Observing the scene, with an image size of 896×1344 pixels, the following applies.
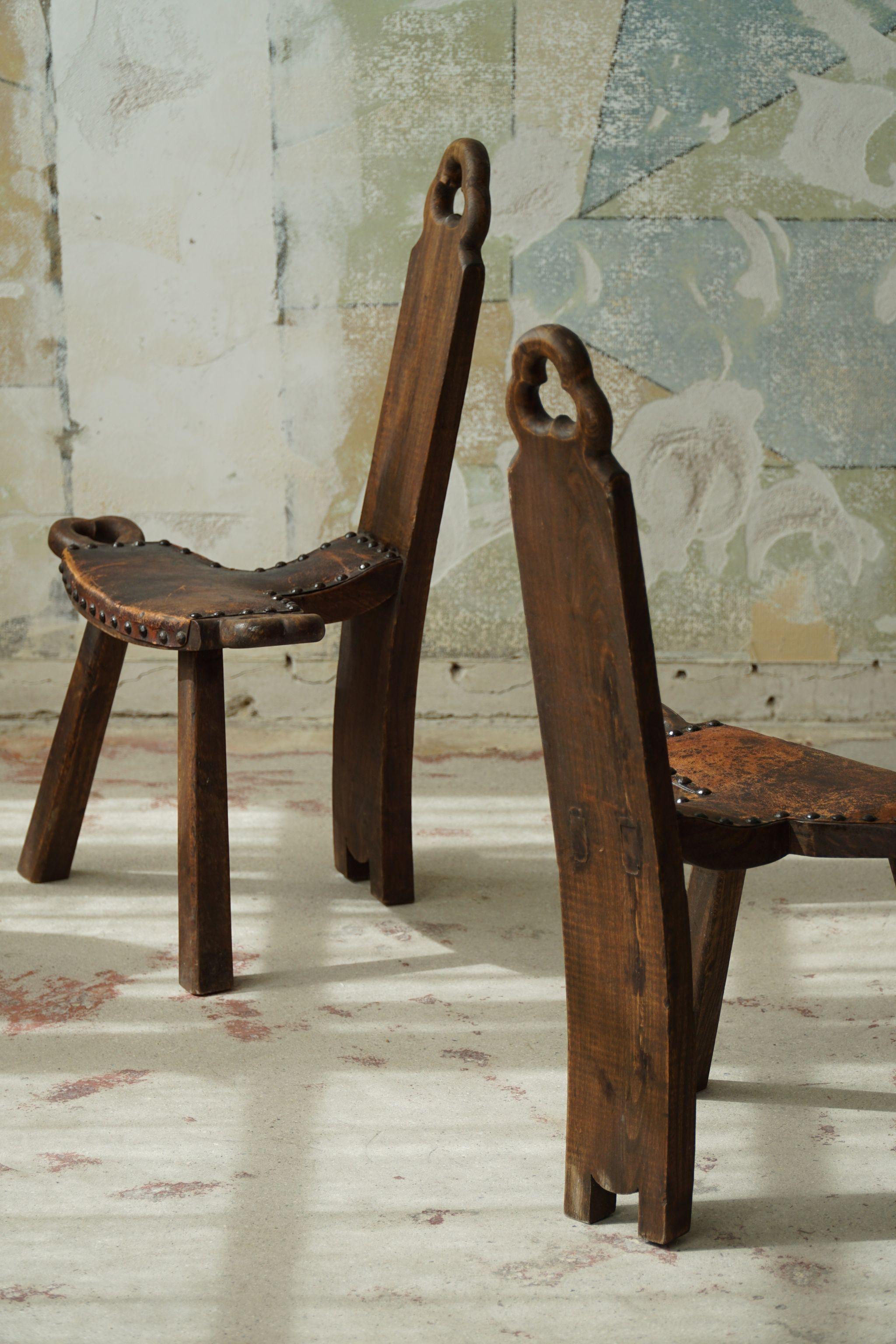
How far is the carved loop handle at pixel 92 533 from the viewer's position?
276 centimetres

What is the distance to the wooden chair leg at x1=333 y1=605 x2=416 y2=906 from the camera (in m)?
2.61

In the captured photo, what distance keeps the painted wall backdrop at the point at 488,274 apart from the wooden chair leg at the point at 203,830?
1.57 m

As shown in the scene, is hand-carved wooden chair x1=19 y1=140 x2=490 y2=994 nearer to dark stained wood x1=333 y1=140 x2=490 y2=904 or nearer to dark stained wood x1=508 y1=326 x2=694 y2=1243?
dark stained wood x1=333 y1=140 x2=490 y2=904

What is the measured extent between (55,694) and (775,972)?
7.44 ft

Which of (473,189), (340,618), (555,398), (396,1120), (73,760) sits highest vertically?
(473,189)

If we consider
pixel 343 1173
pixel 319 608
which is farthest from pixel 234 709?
pixel 343 1173

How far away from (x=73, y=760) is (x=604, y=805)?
146cm

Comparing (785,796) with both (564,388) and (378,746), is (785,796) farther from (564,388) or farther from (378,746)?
(378,746)

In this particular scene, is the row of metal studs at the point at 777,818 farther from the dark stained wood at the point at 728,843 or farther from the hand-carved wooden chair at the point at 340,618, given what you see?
the hand-carved wooden chair at the point at 340,618

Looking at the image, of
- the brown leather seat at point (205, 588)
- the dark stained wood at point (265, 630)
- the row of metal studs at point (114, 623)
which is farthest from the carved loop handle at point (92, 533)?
the dark stained wood at point (265, 630)

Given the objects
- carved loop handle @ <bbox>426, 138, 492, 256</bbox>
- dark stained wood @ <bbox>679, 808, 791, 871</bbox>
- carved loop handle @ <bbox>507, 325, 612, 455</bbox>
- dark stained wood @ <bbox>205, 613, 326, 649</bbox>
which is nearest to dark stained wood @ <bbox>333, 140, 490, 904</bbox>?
carved loop handle @ <bbox>426, 138, 492, 256</bbox>

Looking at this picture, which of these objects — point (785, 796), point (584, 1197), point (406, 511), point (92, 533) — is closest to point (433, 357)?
point (406, 511)

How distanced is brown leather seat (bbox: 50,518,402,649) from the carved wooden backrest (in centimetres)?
10

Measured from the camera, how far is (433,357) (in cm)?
249
